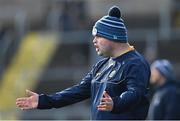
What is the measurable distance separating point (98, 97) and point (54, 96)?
42 centimetres

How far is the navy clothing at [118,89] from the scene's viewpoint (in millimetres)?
7934

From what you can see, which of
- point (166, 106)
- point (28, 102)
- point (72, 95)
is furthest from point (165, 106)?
point (28, 102)

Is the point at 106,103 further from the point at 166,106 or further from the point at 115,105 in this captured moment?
the point at 166,106

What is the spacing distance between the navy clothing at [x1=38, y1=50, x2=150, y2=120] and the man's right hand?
52 millimetres

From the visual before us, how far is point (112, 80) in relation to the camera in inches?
325

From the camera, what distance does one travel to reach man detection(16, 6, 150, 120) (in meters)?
8.08

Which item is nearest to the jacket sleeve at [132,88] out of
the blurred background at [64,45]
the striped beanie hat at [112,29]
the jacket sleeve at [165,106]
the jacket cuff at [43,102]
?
the striped beanie hat at [112,29]

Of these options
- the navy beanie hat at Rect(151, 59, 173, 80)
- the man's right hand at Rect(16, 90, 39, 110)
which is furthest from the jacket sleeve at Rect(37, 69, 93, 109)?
the navy beanie hat at Rect(151, 59, 173, 80)

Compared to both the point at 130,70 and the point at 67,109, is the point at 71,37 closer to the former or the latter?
the point at 67,109

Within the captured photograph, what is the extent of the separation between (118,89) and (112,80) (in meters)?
0.11

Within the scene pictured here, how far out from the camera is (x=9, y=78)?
2109cm

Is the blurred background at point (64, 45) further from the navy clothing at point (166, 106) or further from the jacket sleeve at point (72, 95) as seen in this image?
the jacket sleeve at point (72, 95)

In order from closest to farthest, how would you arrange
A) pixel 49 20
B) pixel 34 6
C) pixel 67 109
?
pixel 67 109
pixel 49 20
pixel 34 6

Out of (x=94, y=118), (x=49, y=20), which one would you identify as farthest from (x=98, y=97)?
(x=49, y=20)
